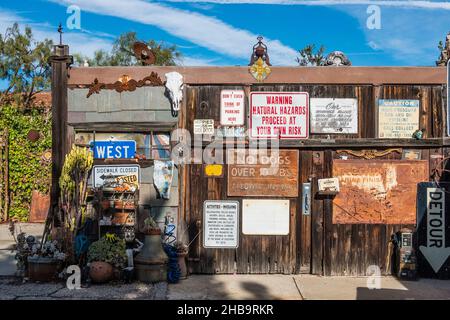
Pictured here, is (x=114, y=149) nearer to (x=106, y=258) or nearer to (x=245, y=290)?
(x=106, y=258)

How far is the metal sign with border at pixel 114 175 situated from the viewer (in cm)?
912

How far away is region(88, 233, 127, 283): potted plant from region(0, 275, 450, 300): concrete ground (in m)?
0.19

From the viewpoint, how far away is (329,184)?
30.0 feet

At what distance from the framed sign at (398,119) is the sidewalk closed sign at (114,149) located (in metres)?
4.49

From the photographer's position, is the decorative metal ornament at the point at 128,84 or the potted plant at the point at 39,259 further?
the decorative metal ornament at the point at 128,84

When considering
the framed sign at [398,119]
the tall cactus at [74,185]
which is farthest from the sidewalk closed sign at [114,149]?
the framed sign at [398,119]

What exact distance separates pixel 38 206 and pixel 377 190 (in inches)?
394

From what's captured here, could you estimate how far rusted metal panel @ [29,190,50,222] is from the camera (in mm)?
14875

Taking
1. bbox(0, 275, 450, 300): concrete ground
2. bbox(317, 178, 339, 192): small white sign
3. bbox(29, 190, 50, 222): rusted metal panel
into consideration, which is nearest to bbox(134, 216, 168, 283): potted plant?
bbox(0, 275, 450, 300): concrete ground

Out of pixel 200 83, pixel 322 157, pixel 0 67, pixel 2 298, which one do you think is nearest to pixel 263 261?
pixel 322 157

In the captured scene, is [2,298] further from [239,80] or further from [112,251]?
[239,80]

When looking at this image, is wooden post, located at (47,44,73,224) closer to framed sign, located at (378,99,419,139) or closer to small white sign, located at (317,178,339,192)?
small white sign, located at (317,178,339,192)

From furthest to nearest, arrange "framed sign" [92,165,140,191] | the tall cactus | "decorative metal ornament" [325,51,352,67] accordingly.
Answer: "decorative metal ornament" [325,51,352,67]
"framed sign" [92,165,140,191]
the tall cactus

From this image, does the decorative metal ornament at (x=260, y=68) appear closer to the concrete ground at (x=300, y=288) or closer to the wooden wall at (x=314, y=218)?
the wooden wall at (x=314, y=218)
